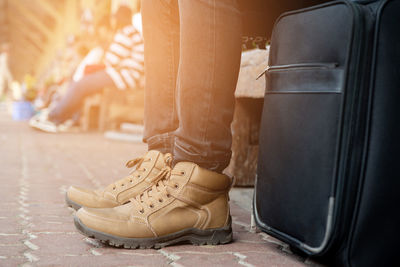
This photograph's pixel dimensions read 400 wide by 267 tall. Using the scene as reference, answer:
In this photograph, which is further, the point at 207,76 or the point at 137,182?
the point at 137,182

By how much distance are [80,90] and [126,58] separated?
72 centimetres

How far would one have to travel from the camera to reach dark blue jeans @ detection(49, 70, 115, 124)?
4680mm

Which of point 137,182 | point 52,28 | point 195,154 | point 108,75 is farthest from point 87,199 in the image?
point 52,28

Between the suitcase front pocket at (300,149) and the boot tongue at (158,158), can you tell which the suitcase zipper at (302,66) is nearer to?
the suitcase front pocket at (300,149)

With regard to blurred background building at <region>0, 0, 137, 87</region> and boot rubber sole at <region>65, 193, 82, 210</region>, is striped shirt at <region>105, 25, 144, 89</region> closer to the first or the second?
blurred background building at <region>0, 0, 137, 87</region>

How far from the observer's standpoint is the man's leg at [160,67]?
1.25 meters

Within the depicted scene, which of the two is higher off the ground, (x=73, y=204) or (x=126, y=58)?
(x=126, y=58)

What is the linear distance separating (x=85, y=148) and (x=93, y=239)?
8.43 feet

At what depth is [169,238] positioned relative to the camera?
3.43 ft

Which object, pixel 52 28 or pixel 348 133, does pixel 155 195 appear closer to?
pixel 348 133

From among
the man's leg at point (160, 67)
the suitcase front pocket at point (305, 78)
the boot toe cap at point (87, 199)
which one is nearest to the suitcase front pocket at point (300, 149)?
the suitcase front pocket at point (305, 78)

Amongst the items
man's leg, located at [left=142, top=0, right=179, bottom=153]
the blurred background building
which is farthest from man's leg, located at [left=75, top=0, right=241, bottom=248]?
the blurred background building

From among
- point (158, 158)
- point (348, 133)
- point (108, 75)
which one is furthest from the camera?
point (108, 75)

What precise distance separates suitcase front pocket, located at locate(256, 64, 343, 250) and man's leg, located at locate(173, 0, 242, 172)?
100mm
